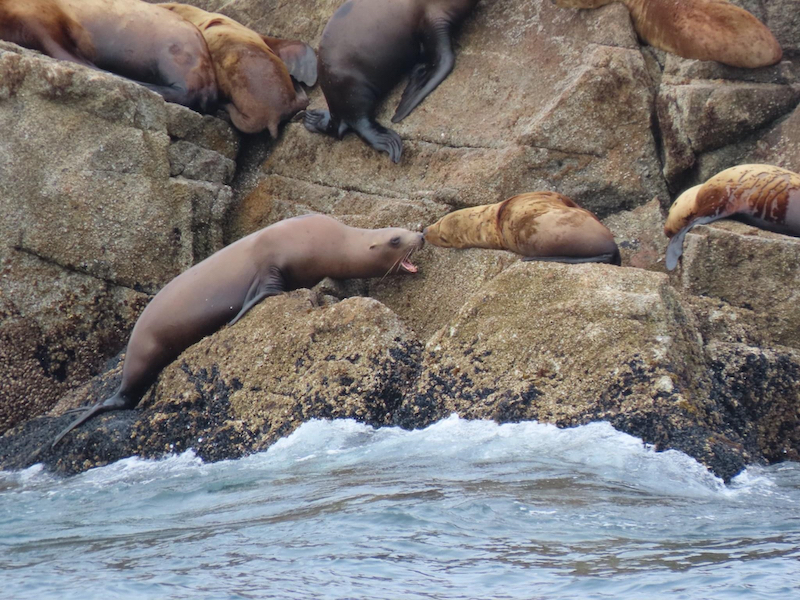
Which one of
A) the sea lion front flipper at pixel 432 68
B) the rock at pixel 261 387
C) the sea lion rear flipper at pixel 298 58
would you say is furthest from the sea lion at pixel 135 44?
the rock at pixel 261 387

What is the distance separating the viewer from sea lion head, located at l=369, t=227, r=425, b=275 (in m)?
6.40

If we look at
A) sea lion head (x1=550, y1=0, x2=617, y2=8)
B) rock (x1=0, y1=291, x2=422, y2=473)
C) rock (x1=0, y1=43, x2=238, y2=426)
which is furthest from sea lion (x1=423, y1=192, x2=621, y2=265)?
sea lion head (x1=550, y1=0, x2=617, y2=8)

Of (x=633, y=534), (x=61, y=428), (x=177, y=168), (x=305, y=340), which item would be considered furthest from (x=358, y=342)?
(x=177, y=168)

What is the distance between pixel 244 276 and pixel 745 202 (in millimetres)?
2897

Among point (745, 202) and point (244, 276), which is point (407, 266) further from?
point (745, 202)

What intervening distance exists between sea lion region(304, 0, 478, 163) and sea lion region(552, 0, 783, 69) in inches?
54.9

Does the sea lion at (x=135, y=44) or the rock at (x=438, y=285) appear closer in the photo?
the rock at (x=438, y=285)

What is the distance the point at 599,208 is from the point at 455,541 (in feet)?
13.3

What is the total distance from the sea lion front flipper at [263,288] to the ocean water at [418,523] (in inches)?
40.5

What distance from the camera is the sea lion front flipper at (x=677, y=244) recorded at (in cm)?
600

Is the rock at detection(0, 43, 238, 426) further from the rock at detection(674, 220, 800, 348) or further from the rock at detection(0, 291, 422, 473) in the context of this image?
the rock at detection(674, 220, 800, 348)

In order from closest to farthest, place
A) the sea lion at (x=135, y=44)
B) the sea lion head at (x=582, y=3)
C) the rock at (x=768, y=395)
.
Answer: the rock at (x=768, y=395), the sea lion head at (x=582, y=3), the sea lion at (x=135, y=44)

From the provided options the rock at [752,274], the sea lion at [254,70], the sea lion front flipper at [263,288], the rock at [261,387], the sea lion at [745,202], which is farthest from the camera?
the sea lion at [254,70]

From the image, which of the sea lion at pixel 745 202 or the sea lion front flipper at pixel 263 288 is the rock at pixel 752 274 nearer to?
the sea lion at pixel 745 202
